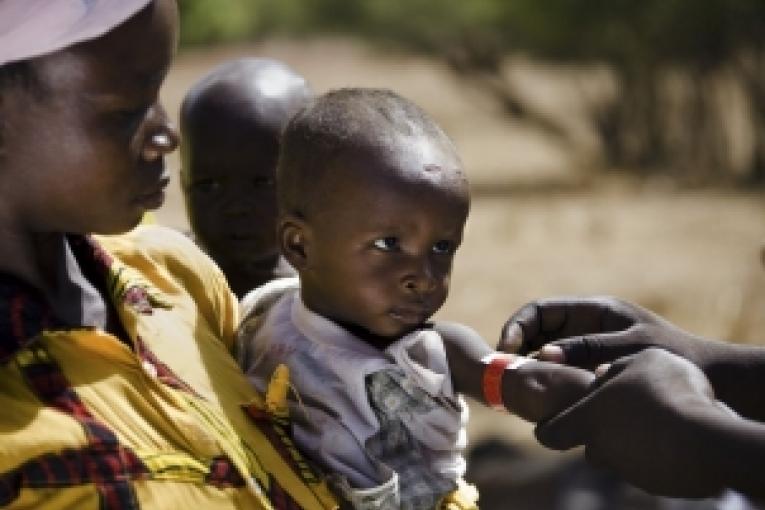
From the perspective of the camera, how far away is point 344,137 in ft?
9.20

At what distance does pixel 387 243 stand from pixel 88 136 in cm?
61

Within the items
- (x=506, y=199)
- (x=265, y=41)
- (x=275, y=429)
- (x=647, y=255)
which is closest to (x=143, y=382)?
(x=275, y=429)

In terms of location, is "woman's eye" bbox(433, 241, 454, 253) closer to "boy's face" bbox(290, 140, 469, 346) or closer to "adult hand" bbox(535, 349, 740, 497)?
"boy's face" bbox(290, 140, 469, 346)

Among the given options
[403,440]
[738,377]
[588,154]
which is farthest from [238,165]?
[588,154]

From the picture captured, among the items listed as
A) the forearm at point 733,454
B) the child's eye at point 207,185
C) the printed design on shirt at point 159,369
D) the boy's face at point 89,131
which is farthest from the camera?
the child's eye at point 207,185

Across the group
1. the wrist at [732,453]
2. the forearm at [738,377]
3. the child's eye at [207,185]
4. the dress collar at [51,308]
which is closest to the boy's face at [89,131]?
the dress collar at [51,308]

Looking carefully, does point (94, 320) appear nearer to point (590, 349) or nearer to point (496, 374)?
point (496, 374)

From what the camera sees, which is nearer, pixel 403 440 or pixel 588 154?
pixel 403 440

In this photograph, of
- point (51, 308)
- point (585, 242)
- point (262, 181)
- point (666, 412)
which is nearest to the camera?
point (666, 412)

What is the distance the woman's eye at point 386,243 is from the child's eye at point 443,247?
0.07 meters

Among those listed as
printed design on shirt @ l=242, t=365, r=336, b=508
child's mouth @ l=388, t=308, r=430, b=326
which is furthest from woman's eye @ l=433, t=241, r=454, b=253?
printed design on shirt @ l=242, t=365, r=336, b=508

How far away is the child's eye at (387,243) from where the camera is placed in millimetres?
2771

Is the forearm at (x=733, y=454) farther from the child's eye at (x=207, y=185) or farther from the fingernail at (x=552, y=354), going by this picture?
the child's eye at (x=207, y=185)

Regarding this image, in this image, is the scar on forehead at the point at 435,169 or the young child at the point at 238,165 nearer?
the scar on forehead at the point at 435,169
